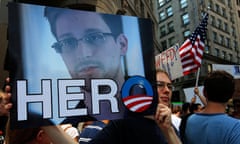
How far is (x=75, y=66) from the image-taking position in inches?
64.9

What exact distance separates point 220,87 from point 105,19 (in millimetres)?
1013

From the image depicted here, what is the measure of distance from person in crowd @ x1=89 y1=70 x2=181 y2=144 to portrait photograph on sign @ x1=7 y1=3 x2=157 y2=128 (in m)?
0.09

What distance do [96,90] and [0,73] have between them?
1.40 metres

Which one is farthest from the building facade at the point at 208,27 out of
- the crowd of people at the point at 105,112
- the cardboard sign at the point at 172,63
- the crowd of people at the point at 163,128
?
the crowd of people at the point at 105,112

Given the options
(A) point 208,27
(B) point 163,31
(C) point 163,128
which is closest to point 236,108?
(C) point 163,128

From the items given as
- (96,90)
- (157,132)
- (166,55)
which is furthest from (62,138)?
(166,55)

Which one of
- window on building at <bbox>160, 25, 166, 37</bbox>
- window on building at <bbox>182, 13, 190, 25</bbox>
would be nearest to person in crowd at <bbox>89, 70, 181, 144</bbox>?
window on building at <bbox>182, 13, 190, 25</bbox>

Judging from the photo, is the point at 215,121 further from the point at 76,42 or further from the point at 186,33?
the point at 186,33

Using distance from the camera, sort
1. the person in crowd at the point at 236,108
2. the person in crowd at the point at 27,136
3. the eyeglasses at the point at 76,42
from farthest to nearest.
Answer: the person in crowd at the point at 236,108 < the person in crowd at the point at 27,136 < the eyeglasses at the point at 76,42

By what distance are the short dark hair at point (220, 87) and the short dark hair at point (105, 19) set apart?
0.88m

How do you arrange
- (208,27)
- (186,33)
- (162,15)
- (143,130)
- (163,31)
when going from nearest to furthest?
(143,130)
(208,27)
(186,33)
(163,31)
(162,15)

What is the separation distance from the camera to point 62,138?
1663 mm

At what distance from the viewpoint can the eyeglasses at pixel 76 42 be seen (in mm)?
1645

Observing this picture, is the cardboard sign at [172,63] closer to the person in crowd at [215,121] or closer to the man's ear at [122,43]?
the person in crowd at [215,121]
